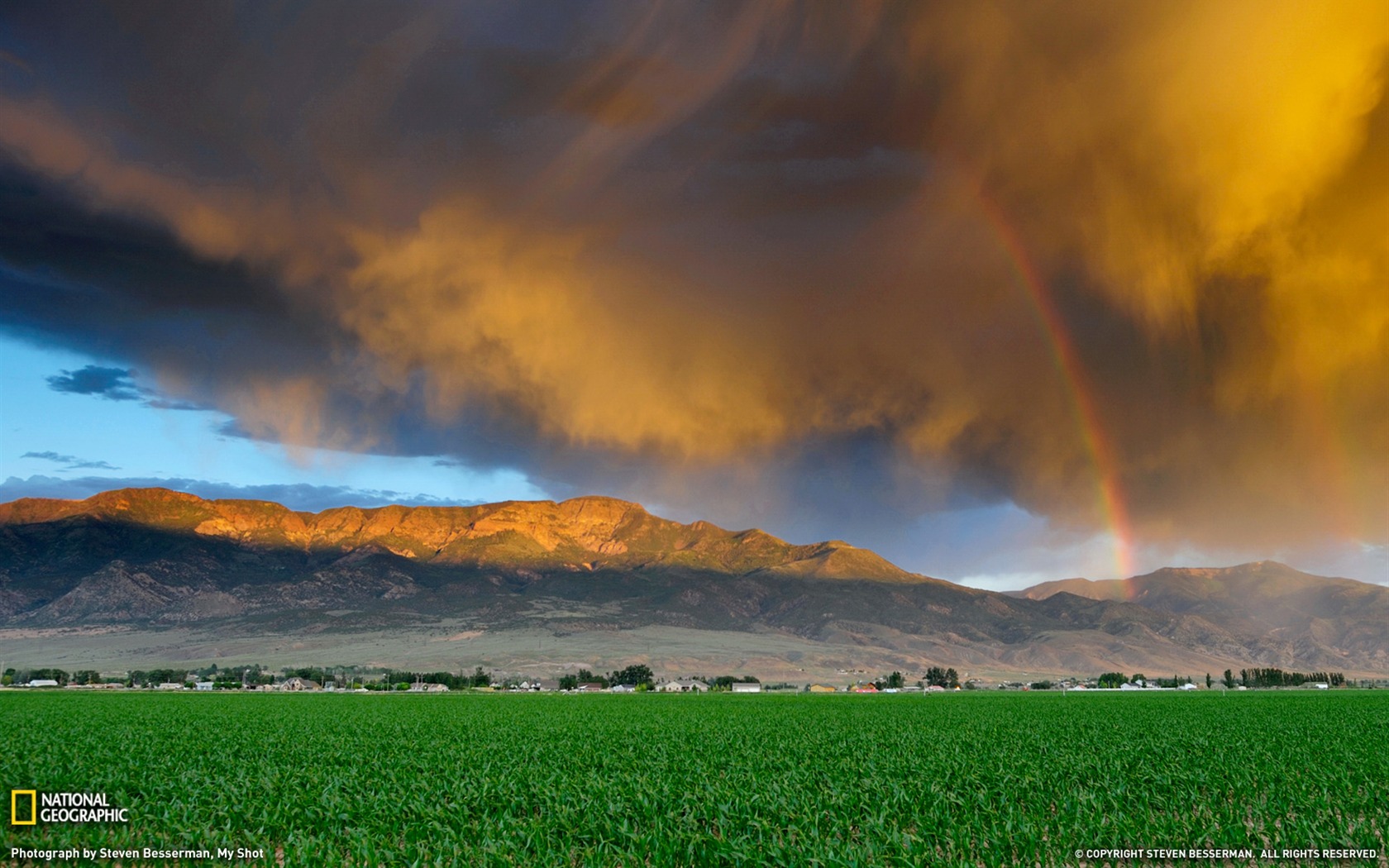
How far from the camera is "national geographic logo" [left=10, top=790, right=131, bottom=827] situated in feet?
77.5

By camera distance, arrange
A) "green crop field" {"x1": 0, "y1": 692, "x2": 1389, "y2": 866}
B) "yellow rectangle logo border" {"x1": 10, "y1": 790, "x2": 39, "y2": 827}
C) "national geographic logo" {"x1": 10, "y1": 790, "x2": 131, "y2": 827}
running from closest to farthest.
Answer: "green crop field" {"x1": 0, "y1": 692, "x2": 1389, "y2": 866} → "yellow rectangle logo border" {"x1": 10, "y1": 790, "x2": 39, "y2": 827} → "national geographic logo" {"x1": 10, "y1": 790, "x2": 131, "y2": 827}

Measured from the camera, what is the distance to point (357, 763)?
117 ft

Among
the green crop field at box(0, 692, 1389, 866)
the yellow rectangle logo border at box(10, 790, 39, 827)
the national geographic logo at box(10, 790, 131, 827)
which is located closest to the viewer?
the green crop field at box(0, 692, 1389, 866)

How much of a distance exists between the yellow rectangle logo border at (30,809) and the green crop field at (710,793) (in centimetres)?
27

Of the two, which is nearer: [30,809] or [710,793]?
[30,809]

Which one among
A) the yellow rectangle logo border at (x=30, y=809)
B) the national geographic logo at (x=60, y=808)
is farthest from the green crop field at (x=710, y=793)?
the national geographic logo at (x=60, y=808)

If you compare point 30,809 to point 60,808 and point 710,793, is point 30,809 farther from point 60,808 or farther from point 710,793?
point 710,793

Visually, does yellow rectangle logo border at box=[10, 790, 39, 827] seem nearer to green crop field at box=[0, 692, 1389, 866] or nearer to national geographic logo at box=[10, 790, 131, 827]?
national geographic logo at box=[10, 790, 131, 827]

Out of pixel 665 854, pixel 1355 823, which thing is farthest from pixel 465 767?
pixel 1355 823

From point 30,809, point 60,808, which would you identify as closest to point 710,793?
point 60,808

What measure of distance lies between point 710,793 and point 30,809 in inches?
805

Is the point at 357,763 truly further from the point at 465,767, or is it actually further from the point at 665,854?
the point at 665,854

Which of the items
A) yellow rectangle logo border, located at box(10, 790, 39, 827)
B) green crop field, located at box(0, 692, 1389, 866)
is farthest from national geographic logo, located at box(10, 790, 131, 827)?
green crop field, located at box(0, 692, 1389, 866)

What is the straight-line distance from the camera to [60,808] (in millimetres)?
24734
